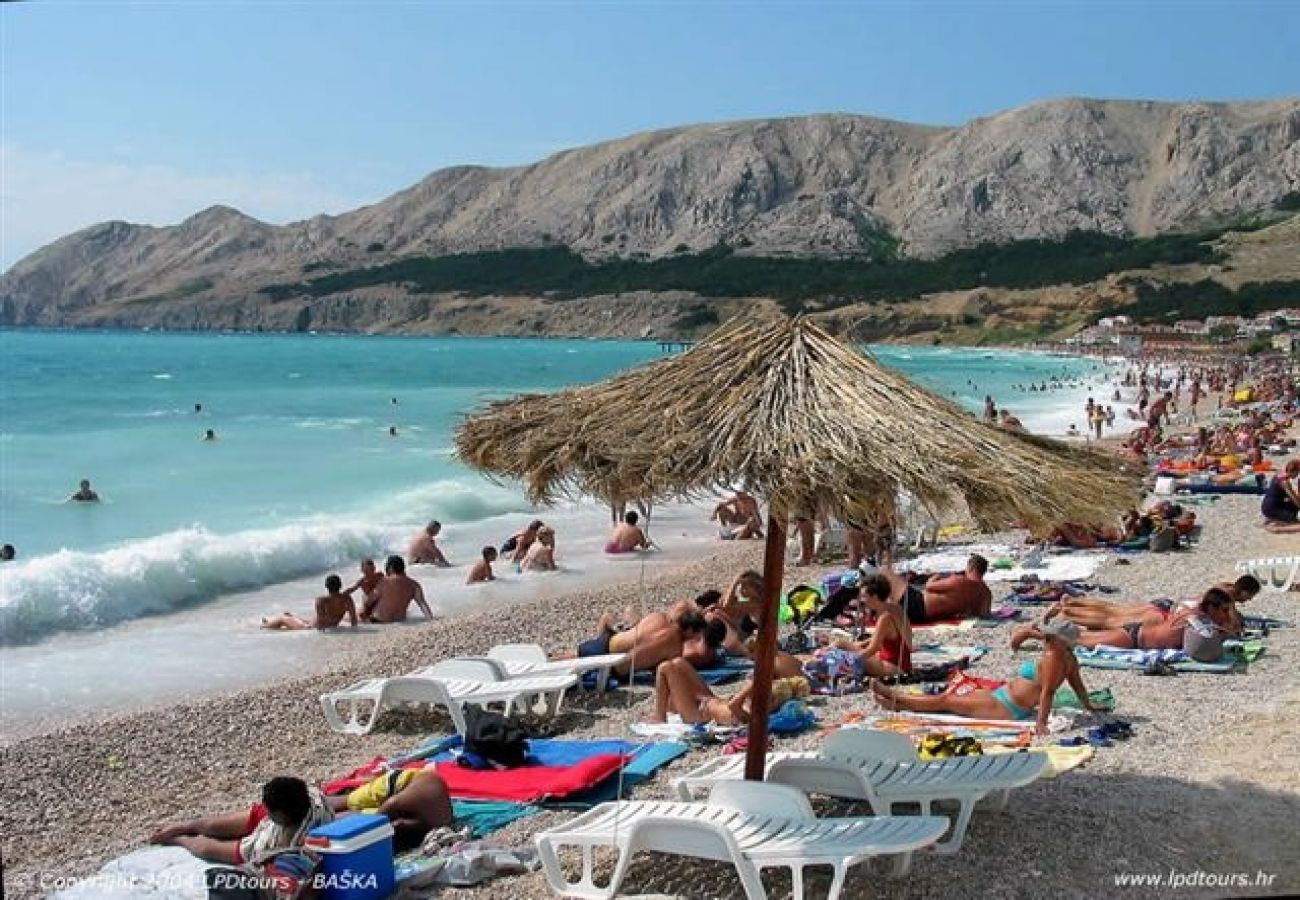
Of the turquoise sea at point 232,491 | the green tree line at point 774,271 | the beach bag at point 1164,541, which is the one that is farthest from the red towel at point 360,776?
the green tree line at point 774,271

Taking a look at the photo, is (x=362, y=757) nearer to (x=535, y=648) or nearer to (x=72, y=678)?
(x=535, y=648)

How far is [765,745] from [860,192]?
594 ft

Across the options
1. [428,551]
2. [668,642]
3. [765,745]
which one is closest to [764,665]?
[765,745]

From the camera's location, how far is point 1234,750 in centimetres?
598

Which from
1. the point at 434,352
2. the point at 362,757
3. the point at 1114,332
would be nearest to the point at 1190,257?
the point at 1114,332

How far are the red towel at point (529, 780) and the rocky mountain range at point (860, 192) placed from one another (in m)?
139

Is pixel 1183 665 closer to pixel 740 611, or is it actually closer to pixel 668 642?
pixel 740 611

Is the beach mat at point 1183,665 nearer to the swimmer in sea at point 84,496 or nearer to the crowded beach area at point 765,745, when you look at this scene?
the crowded beach area at point 765,745

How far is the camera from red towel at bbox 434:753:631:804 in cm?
593

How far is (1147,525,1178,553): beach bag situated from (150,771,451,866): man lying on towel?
952 centimetres

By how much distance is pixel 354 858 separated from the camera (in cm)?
455

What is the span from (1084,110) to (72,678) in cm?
18843

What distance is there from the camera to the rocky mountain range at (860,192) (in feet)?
509

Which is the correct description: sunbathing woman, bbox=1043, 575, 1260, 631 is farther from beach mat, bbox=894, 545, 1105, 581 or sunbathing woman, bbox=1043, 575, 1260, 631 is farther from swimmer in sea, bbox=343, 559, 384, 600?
swimmer in sea, bbox=343, 559, 384, 600
